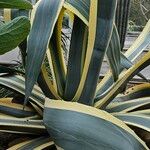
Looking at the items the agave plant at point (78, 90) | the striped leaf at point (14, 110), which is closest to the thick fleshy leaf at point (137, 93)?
the agave plant at point (78, 90)

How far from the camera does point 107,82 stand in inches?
41.4

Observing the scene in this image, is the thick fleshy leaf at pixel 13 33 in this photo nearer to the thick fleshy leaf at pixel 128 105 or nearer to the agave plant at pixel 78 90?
the agave plant at pixel 78 90

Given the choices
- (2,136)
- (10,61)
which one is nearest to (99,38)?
(2,136)

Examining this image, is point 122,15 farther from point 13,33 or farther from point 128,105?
point 13,33

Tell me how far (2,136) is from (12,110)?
4.4 inches

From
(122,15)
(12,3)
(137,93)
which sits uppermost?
(12,3)

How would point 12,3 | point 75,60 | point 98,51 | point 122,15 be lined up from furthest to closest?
point 122,15
point 75,60
point 98,51
point 12,3

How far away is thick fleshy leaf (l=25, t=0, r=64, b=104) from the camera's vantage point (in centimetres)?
69

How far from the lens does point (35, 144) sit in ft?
2.71

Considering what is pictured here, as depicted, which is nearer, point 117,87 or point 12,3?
point 12,3

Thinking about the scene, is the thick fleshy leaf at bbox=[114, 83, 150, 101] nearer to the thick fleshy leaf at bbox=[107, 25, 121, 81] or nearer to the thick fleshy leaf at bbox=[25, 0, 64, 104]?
the thick fleshy leaf at bbox=[107, 25, 121, 81]

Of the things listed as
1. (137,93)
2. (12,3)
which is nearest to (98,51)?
(12,3)

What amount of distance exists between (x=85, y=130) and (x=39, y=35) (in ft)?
0.63

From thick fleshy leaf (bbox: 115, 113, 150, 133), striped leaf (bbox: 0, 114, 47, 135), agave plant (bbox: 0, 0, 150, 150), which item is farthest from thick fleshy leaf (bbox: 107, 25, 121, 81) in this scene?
striped leaf (bbox: 0, 114, 47, 135)
